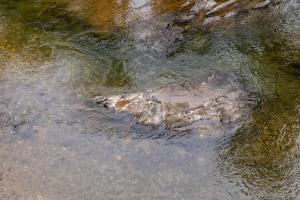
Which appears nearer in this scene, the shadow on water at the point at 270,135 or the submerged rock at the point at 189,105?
the shadow on water at the point at 270,135

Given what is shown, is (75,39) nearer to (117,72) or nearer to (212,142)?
(117,72)

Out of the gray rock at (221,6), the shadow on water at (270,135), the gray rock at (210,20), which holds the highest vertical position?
the gray rock at (221,6)

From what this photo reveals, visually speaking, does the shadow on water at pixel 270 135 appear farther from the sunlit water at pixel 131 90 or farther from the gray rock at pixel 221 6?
the gray rock at pixel 221 6

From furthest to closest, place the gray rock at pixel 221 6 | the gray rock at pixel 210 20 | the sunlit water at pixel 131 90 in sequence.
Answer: the gray rock at pixel 221 6
the gray rock at pixel 210 20
the sunlit water at pixel 131 90

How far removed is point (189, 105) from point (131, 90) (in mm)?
1770

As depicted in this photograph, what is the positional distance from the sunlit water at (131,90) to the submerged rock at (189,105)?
27 cm

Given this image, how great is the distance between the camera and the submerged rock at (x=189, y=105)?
1021 centimetres

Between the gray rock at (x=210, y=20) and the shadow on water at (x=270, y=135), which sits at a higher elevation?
the gray rock at (x=210, y=20)

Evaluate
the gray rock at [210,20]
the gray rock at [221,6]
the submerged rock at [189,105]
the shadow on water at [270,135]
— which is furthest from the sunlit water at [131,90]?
the gray rock at [221,6]

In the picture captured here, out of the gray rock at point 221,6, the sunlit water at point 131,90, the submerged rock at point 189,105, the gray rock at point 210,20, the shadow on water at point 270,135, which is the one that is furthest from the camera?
the gray rock at point 221,6

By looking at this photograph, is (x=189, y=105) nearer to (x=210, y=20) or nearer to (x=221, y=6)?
(x=210, y=20)

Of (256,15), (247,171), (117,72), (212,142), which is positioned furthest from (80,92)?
(256,15)

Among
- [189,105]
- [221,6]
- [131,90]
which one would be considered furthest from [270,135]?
[221,6]

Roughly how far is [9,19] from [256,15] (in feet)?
29.5
